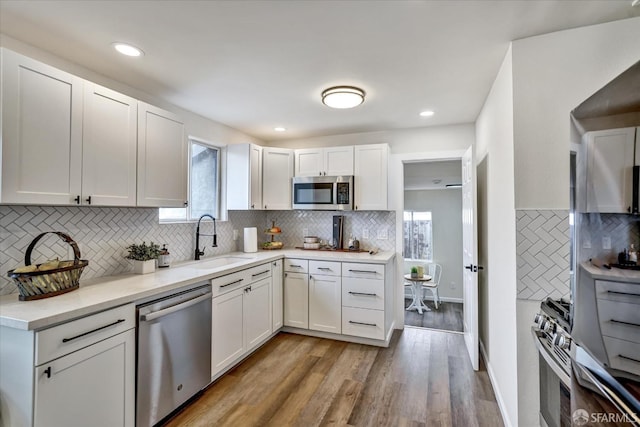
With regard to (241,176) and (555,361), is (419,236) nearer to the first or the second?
(241,176)

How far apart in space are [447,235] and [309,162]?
10.9 ft

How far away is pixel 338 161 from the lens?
381cm

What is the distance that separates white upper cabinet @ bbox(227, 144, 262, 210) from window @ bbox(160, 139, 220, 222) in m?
0.17

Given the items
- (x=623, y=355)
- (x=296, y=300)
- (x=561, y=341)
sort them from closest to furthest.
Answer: (x=623, y=355) < (x=561, y=341) < (x=296, y=300)

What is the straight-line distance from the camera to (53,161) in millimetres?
1760

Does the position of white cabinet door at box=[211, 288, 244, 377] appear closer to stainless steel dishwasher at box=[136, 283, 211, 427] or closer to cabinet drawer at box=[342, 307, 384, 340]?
stainless steel dishwasher at box=[136, 283, 211, 427]

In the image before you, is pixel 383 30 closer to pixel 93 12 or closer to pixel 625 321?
pixel 93 12

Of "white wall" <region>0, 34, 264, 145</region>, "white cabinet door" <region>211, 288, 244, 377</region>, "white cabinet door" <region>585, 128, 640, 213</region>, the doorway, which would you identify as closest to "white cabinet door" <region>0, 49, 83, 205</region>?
"white wall" <region>0, 34, 264, 145</region>

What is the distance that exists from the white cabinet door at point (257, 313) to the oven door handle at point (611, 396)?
2575mm

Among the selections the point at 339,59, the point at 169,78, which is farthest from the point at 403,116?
the point at 169,78

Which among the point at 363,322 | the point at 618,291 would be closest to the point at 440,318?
the point at 363,322

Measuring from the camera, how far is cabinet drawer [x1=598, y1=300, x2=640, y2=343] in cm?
64

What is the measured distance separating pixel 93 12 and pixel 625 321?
2525mm

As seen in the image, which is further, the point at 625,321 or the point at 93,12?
the point at 93,12
